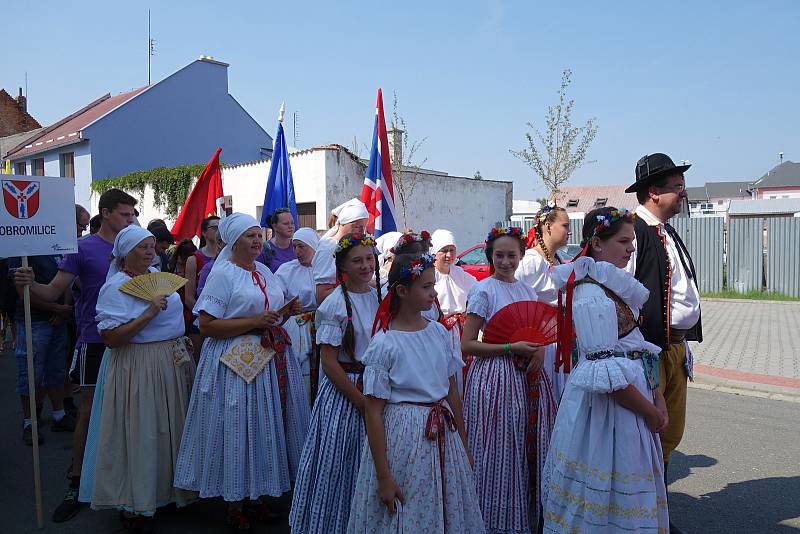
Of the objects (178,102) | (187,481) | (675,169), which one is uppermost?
(178,102)

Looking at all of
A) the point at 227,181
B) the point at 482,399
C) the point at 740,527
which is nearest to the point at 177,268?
the point at 482,399

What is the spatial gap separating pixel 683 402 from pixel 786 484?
1.86 metres

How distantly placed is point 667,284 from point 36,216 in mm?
4260

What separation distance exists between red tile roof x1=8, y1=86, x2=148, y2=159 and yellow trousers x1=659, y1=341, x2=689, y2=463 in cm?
2567

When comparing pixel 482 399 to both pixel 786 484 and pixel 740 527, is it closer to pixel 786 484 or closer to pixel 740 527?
pixel 740 527

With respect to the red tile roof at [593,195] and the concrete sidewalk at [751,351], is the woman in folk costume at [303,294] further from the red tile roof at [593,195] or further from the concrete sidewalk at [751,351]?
the red tile roof at [593,195]

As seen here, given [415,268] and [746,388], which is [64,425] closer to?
[415,268]

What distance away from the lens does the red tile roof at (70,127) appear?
83.2 feet

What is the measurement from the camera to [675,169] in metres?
3.45

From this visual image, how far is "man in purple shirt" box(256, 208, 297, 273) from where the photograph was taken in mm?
5750

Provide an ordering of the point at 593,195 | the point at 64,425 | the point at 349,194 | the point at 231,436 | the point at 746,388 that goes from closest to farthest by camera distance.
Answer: the point at 231,436, the point at 64,425, the point at 746,388, the point at 349,194, the point at 593,195

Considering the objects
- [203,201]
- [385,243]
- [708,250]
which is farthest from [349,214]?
[708,250]

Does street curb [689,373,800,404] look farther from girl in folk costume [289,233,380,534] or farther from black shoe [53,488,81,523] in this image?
black shoe [53,488,81,523]

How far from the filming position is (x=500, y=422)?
355cm
